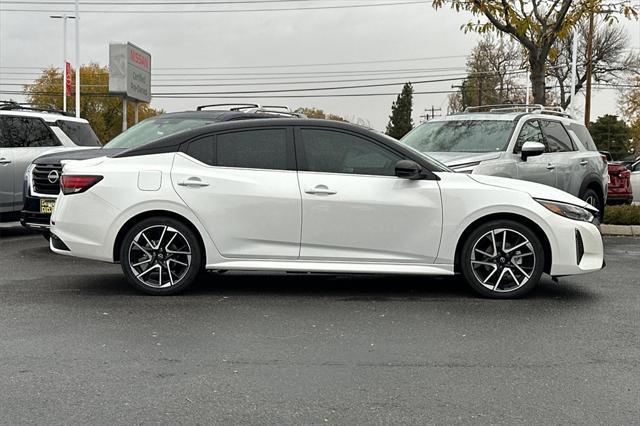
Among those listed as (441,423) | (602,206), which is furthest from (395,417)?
(602,206)

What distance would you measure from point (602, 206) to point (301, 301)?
23.1 feet

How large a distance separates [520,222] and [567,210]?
1.46ft

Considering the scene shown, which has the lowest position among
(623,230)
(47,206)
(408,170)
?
(623,230)

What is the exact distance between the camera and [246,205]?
6.46m

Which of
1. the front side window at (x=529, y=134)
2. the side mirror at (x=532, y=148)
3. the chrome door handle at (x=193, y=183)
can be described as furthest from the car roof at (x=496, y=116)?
the chrome door handle at (x=193, y=183)

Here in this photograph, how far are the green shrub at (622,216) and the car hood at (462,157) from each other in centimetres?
442

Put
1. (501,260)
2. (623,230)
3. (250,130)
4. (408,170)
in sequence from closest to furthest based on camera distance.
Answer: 1. (408,170)
2. (501,260)
3. (250,130)
4. (623,230)

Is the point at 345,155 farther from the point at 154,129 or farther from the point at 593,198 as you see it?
the point at 593,198

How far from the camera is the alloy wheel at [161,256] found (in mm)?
6523

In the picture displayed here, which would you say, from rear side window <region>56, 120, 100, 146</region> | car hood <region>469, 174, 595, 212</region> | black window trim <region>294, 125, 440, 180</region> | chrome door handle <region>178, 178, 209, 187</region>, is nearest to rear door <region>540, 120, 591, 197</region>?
car hood <region>469, 174, 595, 212</region>

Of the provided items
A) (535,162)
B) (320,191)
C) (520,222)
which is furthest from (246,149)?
(535,162)

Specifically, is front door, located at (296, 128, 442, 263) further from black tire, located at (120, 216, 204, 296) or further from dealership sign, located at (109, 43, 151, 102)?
dealership sign, located at (109, 43, 151, 102)

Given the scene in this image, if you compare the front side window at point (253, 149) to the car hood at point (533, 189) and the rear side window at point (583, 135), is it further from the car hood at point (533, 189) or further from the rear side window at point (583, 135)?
the rear side window at point (583, 135)

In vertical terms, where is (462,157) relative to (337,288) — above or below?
above
